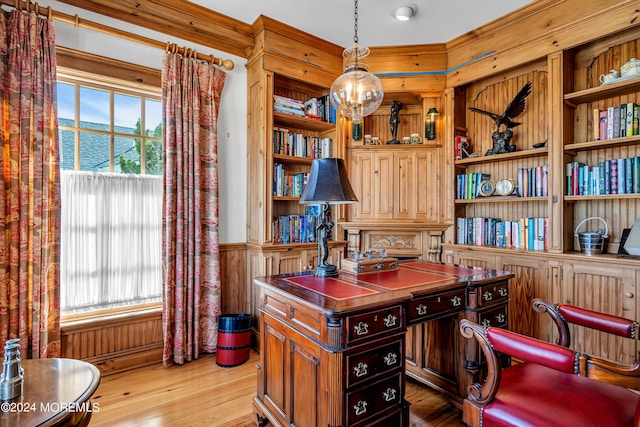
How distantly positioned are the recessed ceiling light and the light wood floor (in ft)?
9.62

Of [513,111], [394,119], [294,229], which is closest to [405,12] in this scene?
[394,119]

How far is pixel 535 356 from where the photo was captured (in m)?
1.21

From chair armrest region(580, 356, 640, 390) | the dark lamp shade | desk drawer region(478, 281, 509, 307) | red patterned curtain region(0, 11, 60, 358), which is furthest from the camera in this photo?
red patterned curtain region(0, 11, 60, 358)

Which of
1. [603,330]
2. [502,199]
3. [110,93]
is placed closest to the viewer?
[603,330]

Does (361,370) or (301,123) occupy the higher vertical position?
(301,123)

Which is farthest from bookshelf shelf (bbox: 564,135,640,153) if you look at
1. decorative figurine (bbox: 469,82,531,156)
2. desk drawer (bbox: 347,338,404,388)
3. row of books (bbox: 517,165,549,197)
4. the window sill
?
the window sill

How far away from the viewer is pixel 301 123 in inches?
134

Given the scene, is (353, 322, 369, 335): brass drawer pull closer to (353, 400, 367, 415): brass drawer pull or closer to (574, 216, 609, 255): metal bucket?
(353, 400, 367, 415): brass drawer pull

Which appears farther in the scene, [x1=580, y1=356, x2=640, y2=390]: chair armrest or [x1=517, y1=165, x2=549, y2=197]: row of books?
[x1=517, y1=165, x2=549, y2=197]: row of books

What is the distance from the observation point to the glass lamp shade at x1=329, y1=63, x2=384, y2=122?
7.10 feet

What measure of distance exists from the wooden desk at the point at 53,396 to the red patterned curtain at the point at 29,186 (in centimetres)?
99

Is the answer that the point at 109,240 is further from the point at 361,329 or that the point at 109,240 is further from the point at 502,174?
the point at 502,174

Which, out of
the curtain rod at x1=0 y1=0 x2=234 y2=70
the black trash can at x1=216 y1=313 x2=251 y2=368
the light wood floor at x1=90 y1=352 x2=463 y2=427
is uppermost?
the curtain rod at x1=0 y1=0 x2=234 y2=70

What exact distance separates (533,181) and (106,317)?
3707mm
